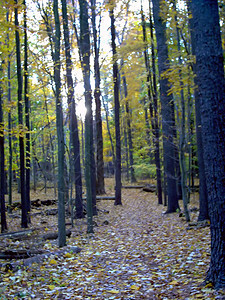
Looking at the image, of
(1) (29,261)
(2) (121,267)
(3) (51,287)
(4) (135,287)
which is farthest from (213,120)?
→ (1) (29,261)

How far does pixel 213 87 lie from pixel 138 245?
5226 millimetres

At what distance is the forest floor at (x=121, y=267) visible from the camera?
15.3 feet

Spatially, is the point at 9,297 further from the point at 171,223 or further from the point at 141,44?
the point at 141,44

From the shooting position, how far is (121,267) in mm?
6066

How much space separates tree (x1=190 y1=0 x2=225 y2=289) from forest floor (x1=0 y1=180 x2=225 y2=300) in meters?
0.56

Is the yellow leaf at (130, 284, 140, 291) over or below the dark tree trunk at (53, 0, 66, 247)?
below

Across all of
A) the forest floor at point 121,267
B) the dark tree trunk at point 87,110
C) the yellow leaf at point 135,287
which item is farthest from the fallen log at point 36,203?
the yellow leaf at point 135,287

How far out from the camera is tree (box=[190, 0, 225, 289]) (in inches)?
158

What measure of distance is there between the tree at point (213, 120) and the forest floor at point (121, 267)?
1.85 ft

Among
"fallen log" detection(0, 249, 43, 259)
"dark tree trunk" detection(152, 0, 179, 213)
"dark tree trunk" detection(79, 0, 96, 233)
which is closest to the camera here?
"fallen log" detection(0, 249, 43, 259)

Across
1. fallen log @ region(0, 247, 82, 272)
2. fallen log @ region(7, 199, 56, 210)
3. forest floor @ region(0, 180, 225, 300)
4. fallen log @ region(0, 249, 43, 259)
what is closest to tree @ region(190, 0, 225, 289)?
forest floor @ region(0, 180, 225, 300)

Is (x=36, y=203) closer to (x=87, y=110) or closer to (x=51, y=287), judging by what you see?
(x=87, y=110)

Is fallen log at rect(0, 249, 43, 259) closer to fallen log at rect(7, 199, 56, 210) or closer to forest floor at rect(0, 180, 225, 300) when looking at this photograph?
forest floor at rect(0, 180, 225, 300)

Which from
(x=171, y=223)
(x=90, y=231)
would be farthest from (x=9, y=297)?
(x=171, y=223)
